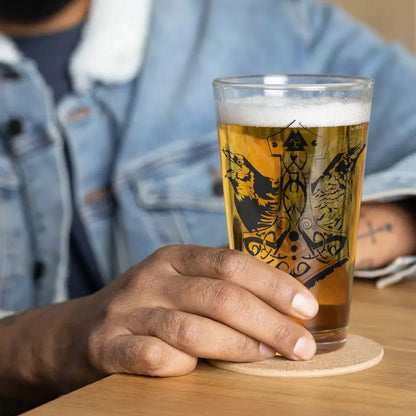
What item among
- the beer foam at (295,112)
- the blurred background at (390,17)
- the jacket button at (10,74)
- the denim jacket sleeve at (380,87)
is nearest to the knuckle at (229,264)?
the beer foam at (295,112)

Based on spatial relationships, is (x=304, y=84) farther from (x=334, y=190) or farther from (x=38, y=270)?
(x=38, y=270)

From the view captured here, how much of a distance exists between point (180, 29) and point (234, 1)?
0.14 metres

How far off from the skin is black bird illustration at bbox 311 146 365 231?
59 mm

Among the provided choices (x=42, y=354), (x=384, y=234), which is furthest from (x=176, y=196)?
(x=42, y=354)

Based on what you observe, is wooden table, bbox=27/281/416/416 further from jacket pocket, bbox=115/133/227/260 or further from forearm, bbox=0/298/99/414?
jacket pocket, bbox=115/133/227/260

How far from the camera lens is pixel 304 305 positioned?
0.56 metres

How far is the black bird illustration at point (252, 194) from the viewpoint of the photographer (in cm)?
57

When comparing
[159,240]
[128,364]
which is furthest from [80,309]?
[159,240]

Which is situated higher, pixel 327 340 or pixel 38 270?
pixel 327 340

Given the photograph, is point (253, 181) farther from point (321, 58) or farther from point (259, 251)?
point (321, 58)

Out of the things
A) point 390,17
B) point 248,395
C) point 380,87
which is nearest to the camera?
point 248,395

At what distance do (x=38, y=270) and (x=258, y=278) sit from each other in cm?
91

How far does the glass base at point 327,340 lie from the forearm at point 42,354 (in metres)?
0.20

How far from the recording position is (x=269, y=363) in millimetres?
568
